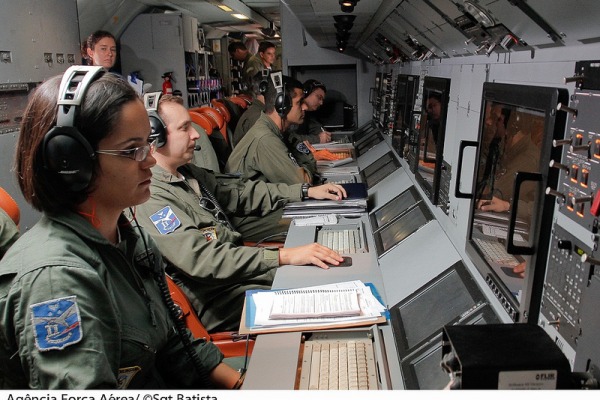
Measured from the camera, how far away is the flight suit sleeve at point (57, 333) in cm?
Answer: 106

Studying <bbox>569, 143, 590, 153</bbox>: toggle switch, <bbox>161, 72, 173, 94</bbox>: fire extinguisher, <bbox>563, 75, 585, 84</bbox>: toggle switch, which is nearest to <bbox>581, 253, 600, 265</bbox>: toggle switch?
<bbox>569, 143, 590, 153</bbox>: toggle switch

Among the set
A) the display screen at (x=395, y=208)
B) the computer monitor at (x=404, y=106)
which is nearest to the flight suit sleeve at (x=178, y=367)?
the display screen at (x=395, y=208)

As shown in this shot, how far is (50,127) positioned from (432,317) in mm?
1317

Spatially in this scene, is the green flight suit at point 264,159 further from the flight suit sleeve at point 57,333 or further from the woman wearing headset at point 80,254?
the flight suit sleeve at point 57,333

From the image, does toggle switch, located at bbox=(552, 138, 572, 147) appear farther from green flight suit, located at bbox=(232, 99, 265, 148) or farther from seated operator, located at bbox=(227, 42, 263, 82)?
seated operator, located at bbox=(227, 42, 263, 82)

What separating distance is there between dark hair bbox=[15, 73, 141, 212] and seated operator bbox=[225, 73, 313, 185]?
2.49 meters

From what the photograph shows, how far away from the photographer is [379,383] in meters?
1.46

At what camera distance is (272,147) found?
389 cm

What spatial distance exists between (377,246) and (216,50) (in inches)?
387

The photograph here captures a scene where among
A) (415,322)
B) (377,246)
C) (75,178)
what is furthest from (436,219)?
(75,178)

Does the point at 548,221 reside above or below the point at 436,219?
above

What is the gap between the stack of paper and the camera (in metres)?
1.72

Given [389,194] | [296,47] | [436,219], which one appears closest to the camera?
[436,219]

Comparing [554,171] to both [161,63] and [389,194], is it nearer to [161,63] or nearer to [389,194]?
[389,194]
